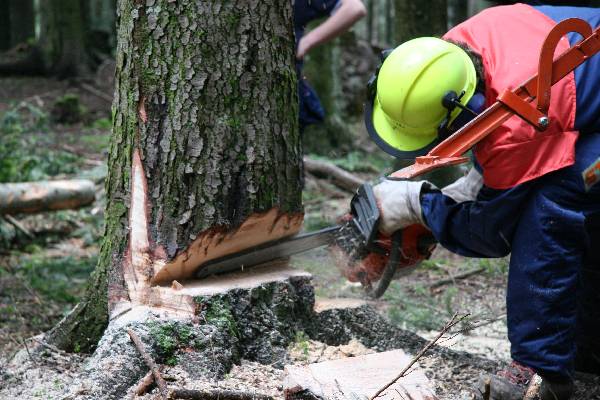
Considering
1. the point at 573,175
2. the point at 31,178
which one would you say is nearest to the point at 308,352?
the point at 573,175

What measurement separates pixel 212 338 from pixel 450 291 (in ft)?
7.31

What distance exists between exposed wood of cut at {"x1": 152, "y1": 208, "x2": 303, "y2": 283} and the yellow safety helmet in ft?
2.36

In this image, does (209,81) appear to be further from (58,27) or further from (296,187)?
(58,27)

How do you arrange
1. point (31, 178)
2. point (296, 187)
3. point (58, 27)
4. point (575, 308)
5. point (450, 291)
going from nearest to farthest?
point (575, 308), point (296, 187), point (450, 291), point (31, 178), point (58, 27)

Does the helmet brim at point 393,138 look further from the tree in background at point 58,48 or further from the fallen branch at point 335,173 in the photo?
the tree in background at point 58,48

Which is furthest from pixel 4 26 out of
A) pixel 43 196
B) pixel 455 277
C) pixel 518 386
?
pixel 518 386

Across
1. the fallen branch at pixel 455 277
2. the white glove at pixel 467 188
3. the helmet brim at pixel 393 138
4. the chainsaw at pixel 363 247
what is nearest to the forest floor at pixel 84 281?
the fallen branch at pixel 455 277

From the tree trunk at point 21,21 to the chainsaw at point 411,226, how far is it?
45.4 ft

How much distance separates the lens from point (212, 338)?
2797mm

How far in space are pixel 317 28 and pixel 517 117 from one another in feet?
7.69

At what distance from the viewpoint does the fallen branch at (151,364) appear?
251 cm

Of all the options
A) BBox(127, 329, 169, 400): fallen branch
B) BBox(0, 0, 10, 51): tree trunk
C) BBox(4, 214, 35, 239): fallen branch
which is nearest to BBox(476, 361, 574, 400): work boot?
BBox(127, 329, 169, 400): fallen branch

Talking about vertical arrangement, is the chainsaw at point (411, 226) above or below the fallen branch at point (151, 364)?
above

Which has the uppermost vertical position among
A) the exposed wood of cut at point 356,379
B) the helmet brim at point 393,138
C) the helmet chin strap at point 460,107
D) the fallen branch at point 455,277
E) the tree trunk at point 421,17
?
the tree trunk at point 421,17
